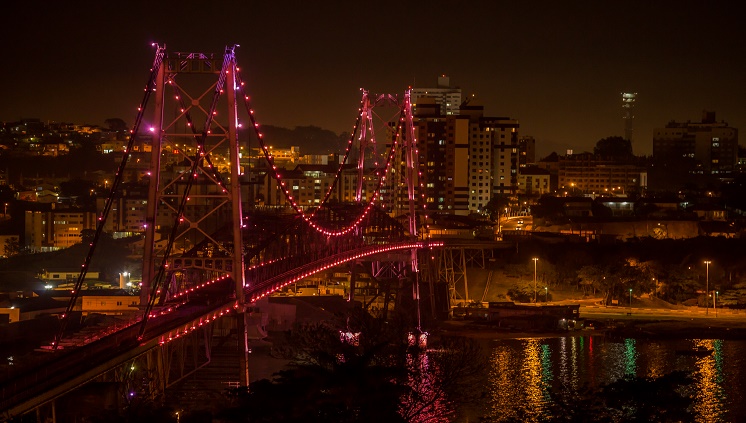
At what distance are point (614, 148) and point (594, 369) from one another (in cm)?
5825

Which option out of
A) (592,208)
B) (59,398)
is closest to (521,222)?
(592,208)

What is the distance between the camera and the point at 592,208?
59406mm

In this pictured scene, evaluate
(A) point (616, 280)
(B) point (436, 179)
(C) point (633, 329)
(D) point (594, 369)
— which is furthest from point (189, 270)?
(B) point (436, 179)

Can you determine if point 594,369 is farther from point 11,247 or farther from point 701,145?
point 701,145

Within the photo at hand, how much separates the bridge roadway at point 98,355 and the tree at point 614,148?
6268 cm

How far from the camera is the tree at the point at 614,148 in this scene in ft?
273

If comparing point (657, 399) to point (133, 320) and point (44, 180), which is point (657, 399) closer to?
point (133, 320)

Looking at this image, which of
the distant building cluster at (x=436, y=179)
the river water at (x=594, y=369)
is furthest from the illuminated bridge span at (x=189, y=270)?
the distant building cluster at (x=436, y=179)

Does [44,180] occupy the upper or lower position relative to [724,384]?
upper

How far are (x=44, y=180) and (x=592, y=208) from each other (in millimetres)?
35618

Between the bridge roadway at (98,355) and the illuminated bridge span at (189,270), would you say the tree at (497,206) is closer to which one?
the illuminated bridge span at (189,270)

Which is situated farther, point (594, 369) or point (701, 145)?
point (701, 145)

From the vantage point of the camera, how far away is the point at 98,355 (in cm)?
1578

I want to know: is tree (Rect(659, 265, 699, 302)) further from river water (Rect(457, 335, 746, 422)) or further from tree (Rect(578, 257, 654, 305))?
river water (Rect(457, 335, 746, 422))
